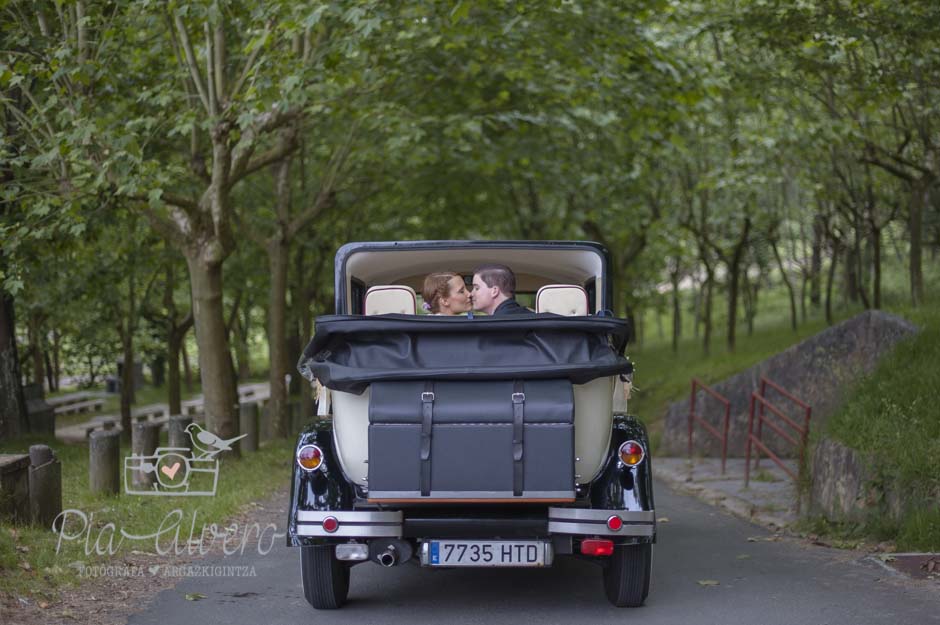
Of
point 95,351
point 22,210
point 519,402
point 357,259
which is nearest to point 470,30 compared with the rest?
point 22,210

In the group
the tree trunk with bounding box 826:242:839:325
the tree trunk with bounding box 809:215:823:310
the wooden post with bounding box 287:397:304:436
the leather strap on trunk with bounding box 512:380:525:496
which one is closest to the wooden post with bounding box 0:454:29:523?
the leather strap on trunk with bounding box 512:380:525:496

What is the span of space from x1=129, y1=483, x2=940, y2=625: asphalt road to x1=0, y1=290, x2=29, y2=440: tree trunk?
10181 mm

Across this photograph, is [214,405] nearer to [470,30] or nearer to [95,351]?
[470,30]

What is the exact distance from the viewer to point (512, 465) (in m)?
6.07

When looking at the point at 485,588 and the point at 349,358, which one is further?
the point at 485,588

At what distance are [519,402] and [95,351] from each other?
24.9m

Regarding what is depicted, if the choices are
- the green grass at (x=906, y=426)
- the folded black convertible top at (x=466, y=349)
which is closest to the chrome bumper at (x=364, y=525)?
the folded black convertible top at (x=466, y=349)

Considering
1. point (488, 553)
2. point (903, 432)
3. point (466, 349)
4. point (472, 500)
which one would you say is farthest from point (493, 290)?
point (903, 432)

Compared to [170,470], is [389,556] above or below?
above

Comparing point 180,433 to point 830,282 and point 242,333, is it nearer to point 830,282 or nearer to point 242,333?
point 830,282

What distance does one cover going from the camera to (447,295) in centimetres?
785

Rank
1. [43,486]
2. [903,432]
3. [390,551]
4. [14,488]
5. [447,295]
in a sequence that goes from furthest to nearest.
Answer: [903,432] → [43,486] → [14,488] → [447,295] → [390,551]

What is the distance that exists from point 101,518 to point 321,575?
12.0ft

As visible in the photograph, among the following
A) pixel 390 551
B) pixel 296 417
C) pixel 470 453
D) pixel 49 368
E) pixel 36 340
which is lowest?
pixel 49 368
